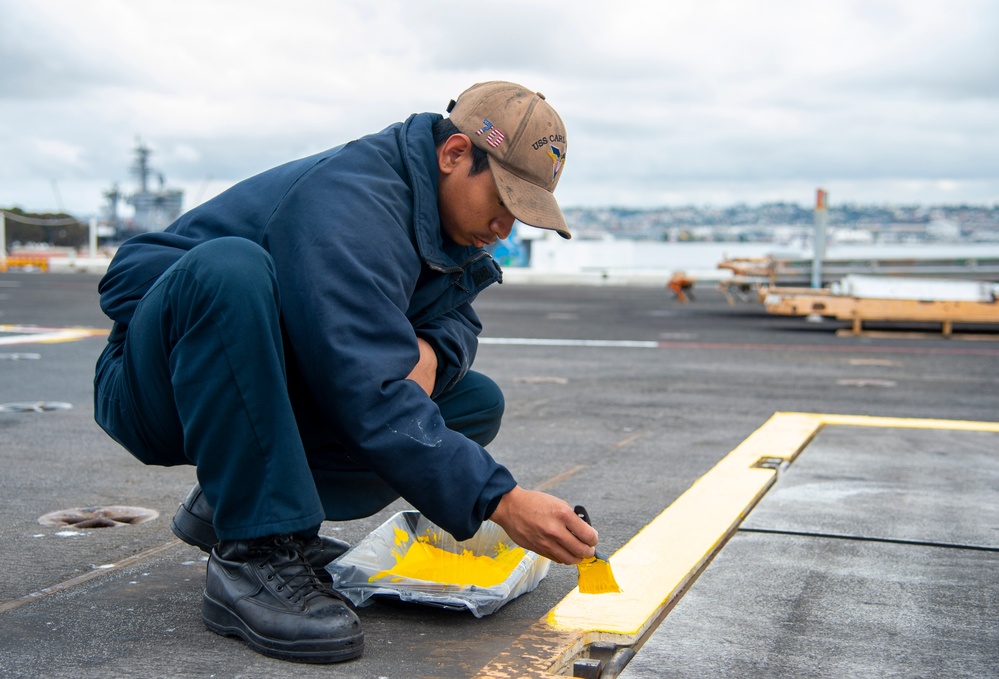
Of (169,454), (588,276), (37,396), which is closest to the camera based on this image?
(169,454)

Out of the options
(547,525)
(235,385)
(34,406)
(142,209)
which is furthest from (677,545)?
(142,209)

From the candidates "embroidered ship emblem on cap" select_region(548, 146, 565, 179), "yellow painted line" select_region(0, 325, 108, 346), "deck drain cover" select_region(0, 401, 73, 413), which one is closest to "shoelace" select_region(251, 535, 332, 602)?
"embroidered ship emblem on cap" select_region(548, 146, 565, 179)

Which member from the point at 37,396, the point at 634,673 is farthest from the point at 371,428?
the point at 37,396

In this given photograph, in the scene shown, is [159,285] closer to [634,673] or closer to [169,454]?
[169,454]

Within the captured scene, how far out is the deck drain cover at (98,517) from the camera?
10.1 feet

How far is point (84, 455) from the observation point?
4203 mm

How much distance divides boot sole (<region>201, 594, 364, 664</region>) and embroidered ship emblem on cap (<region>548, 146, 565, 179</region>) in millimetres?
1089

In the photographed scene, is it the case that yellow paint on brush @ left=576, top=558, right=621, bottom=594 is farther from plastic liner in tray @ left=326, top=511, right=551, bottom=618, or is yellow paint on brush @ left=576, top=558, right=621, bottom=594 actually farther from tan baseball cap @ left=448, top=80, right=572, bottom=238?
tan baseball cap @ left=448, top=80, right=572, bottom=238

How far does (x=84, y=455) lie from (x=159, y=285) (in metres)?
2.35

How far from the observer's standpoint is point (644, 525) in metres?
3.19

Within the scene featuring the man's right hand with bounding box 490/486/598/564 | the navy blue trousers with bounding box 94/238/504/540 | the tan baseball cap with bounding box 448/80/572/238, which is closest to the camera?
the man's right hand with bounding box 490/486/598/564

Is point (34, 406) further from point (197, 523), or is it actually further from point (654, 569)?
point (654, 569)

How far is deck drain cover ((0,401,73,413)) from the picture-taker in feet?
17.6

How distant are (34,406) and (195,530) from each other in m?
3.55
